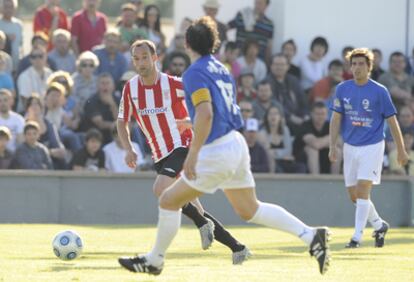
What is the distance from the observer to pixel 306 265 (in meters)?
10.9

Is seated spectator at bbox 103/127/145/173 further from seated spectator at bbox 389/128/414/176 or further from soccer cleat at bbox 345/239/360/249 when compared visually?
soccer cleat at bbox 345/239/360/249

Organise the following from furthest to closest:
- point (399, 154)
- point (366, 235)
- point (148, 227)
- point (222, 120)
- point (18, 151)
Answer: point (18, 151), point (148, 227), point (366, 235), point (399, 154), point (222, 120)

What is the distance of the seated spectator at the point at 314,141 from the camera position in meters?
19.5

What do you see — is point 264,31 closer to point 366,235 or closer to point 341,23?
point 341,23

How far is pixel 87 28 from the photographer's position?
67.3 ft

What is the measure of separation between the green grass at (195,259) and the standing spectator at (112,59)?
426 cm

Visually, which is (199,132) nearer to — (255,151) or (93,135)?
(93,135)

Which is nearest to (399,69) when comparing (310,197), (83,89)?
(310,197)

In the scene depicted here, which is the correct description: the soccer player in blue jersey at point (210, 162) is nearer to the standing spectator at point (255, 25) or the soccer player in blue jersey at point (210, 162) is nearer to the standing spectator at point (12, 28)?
the standing spectator at point (12, 28)

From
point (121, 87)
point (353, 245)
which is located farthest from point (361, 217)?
point (121, 87)

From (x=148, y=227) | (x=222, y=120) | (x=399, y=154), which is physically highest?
(x=222, y=120)

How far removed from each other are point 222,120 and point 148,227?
809 cm

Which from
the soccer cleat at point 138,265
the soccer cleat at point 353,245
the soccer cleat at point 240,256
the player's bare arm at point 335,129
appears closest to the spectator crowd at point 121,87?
the player's bare arm at point 335,129

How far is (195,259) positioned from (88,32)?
31.6ft
